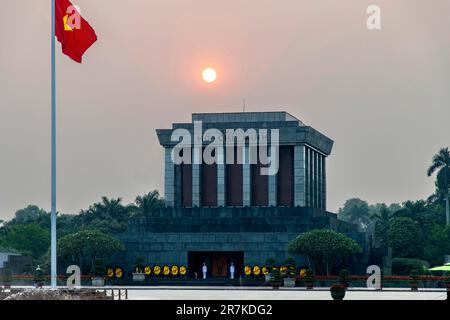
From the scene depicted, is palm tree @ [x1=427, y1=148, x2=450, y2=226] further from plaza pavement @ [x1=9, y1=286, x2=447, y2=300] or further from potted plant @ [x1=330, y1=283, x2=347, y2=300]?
potted plant @ [x1=330, y1=283, x2=347, y2=300]

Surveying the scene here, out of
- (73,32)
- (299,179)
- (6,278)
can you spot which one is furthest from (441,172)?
(73,32)

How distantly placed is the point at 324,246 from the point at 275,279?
8038 mm

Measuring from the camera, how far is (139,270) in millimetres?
114500

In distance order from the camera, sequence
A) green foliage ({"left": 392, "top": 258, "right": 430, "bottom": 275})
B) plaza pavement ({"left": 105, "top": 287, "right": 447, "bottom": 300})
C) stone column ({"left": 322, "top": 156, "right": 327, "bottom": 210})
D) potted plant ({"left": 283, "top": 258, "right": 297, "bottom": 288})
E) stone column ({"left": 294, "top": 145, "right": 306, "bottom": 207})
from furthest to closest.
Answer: stone column ({"left": 322, "top": 156, "right": 327, "bottom": 210})
stone column ({"left": 294, "top": 145, "right": 306, "bottom": 207})
green foliage ({"left": 392, "top": 258, "right": 430, "bottom": 275})
potted plant ({"left": 283, "top": 258, "right": 297, "bottom": 288})
plaza pavement ({"left": 105, "top": 287, "right": 447, "bottom": 300})

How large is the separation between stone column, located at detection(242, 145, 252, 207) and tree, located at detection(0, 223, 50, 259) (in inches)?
1951

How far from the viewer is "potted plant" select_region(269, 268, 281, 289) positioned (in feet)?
338

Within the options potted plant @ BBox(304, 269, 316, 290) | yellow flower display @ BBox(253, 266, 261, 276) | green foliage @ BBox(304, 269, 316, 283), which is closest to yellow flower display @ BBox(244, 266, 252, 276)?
yellow flower display @ BBox(253, 266, 261, 276)

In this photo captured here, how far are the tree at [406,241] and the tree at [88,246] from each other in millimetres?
40946

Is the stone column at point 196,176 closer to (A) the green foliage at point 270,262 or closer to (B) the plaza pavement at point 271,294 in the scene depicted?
(A) the green foliage at point 270,262

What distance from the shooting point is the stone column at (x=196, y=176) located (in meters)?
126

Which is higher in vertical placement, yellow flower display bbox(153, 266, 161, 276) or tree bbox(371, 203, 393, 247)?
tree bbox(371, 203, 393, 247)

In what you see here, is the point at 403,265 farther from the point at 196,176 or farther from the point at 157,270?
the point at 157,270
